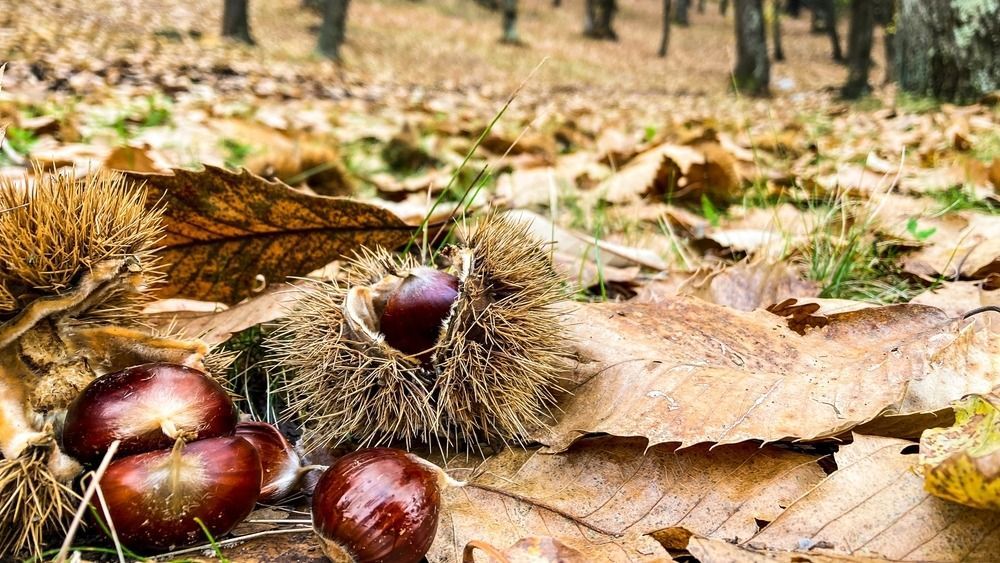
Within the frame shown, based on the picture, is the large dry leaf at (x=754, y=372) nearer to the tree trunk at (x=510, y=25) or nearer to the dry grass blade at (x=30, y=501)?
the dry grass blade at (x=30, y=501)

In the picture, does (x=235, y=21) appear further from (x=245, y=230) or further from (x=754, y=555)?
(x=754, y=555)

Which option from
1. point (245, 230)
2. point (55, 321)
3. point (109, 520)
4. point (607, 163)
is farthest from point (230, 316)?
point (607, 163)

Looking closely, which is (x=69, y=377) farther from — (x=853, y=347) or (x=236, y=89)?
(x=236, y=89)

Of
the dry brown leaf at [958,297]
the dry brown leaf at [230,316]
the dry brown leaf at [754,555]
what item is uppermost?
the dry brown leaf at [958,297]

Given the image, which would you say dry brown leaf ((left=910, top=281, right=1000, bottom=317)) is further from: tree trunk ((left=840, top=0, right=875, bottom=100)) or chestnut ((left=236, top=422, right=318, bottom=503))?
tree trunk ((left=840, top=0, right=875, bottom=100))

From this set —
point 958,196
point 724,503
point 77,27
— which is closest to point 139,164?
point 724,503

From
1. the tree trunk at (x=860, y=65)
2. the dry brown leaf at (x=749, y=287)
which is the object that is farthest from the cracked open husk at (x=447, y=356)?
the tree trunk at (x=860, y=65)
